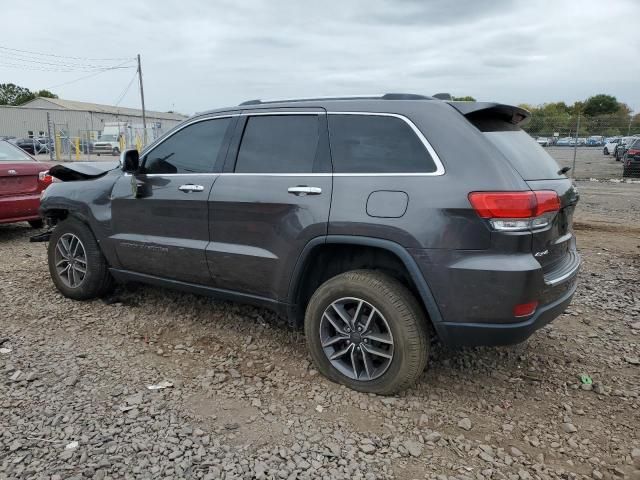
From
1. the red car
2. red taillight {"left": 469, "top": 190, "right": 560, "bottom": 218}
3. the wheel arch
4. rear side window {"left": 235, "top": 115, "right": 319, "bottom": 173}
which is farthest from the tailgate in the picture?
the red car

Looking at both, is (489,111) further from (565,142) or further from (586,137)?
(586,137)

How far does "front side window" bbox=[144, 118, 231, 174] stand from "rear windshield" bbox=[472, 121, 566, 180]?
1.93 metres

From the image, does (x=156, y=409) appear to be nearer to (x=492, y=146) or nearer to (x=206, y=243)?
(x=206, y=243)

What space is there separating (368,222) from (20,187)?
6.12 meters

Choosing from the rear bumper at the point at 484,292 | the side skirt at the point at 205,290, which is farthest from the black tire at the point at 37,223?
the rear bumper at the point at 484,292

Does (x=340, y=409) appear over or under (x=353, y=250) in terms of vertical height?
under

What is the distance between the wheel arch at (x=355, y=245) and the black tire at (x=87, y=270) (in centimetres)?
212

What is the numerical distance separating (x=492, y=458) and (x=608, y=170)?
921 inches

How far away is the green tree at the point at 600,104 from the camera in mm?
78062

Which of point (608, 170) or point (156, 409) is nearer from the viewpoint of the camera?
point (156, 409)

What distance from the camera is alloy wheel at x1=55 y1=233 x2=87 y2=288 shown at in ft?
15.8

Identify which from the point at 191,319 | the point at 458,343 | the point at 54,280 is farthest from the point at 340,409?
the point at 54,280

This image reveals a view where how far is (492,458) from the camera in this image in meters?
2.70

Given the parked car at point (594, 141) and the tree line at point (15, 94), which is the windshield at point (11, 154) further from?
the tree line at point (15, 94)
